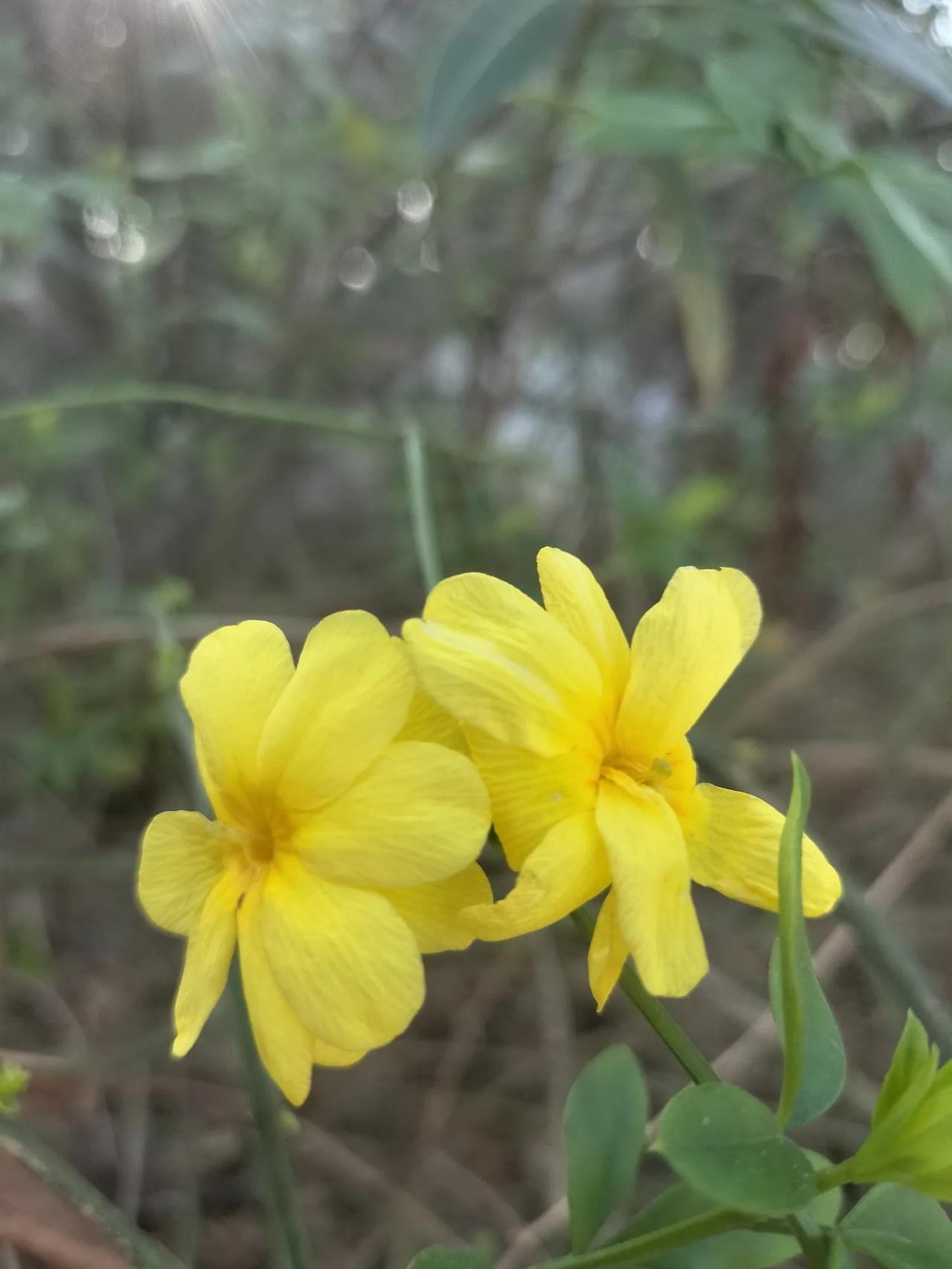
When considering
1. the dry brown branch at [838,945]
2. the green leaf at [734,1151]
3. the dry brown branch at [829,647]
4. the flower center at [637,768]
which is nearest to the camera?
the green leaf at [734,1151]

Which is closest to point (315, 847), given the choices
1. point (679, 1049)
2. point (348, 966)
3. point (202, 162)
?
point (348, 966)

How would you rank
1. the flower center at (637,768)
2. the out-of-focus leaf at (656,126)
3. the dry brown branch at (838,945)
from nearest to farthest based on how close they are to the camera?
the flower center at (637,768)
the out-of-focus leaf at (656,126)
the dry brown branch at (838,945)

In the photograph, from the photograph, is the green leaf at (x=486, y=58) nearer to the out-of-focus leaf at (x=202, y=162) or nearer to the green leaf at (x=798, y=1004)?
the out-of-focus leaf at (x=202, y=162)

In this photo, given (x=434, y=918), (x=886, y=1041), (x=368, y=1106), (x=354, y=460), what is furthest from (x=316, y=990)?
(x=354, y=460)

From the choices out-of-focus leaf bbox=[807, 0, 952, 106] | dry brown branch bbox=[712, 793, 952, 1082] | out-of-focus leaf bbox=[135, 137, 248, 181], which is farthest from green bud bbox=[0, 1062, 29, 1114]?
out-of-focus leaf bbox=[135, 137, 248, 181]

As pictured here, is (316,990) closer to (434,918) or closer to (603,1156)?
(434,918)

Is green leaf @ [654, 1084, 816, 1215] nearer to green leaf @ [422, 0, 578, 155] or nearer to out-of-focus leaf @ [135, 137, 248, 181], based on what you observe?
green leaf @ [422, 0, 578, 155]

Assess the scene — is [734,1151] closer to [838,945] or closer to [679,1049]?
[679,1049]

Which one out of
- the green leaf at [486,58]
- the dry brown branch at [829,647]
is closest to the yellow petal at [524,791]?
the green leaf at [486,58]
